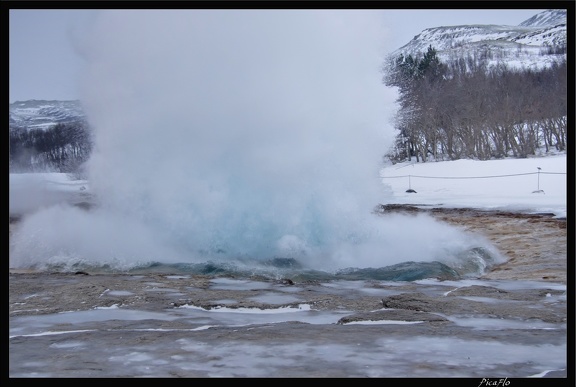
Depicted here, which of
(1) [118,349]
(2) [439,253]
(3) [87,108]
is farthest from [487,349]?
(3) [87,108]

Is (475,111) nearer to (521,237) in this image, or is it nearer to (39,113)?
(521,237)

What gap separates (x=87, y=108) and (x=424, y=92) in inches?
463

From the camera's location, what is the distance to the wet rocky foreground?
→ 2.98 m

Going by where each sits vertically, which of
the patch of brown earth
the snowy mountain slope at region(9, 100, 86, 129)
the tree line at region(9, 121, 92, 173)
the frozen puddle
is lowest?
the patch of brown earth

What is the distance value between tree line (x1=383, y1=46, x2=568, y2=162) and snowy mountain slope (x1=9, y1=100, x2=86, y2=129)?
7.65m

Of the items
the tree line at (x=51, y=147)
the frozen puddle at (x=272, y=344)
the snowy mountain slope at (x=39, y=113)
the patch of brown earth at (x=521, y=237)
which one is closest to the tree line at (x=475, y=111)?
the patch of brown earth at (x=521, y=237)

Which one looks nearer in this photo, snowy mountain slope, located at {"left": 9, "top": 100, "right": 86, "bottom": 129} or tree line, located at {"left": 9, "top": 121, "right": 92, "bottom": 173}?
snowy mountain slope, located at {"left": 9, "top": 100, "right": 86, "bottom": 129}

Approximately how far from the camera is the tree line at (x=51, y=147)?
515 centimetres

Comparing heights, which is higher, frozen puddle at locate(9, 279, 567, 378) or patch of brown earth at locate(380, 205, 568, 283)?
frozen puddle at locate(9, 279, 567, 378)

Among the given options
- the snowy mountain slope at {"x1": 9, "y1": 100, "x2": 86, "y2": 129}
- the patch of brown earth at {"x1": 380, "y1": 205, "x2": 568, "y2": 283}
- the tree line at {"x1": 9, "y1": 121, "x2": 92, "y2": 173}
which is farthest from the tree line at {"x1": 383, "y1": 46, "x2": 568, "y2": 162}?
the snowy mountain slope at {"x1": 9, "y1": 100, "x2": 86, "y2": 129}

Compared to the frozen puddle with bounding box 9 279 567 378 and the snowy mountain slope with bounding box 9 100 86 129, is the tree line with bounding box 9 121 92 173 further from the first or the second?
the frozen puddle with bounding box 9 279 567 378

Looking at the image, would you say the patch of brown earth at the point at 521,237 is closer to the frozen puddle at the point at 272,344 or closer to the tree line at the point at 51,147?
the frozen puddle at the point at 272,344

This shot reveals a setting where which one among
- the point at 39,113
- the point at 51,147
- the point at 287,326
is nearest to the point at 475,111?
the point at 51,147

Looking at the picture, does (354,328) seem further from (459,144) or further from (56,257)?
(459,144)
